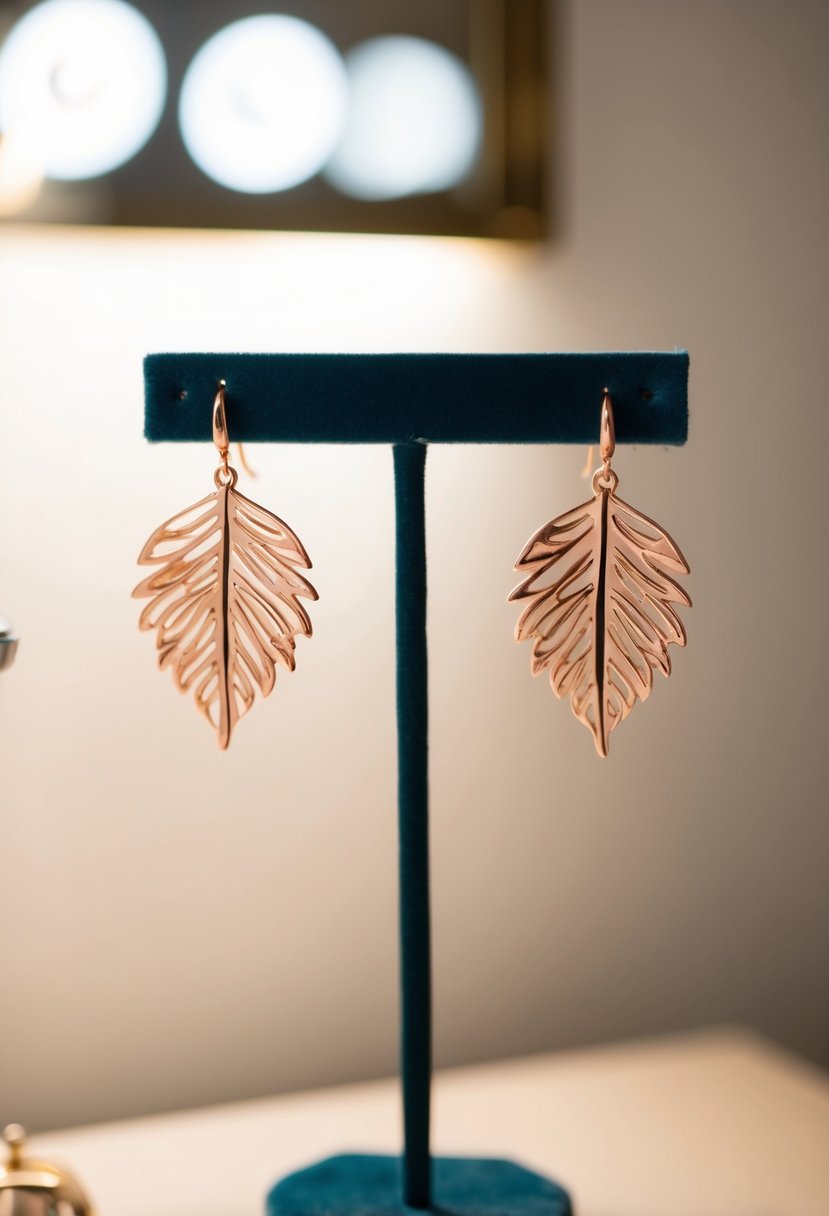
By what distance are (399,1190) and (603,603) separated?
370mm

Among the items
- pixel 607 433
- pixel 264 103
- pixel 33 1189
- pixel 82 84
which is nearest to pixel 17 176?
pixel 82 84

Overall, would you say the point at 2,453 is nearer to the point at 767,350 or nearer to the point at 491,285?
the point at 491,285

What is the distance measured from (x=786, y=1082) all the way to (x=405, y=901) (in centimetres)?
42

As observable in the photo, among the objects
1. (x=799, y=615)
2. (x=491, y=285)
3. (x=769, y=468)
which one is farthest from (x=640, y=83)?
(x=799, y=615)

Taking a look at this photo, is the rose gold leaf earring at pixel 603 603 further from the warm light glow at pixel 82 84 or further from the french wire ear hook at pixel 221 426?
the warm light glow at pixel 82 84

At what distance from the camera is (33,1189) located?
679 mm

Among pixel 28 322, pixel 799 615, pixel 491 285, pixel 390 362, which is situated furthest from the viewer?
pixel 799 615

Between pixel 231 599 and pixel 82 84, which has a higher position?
pixel 82 84

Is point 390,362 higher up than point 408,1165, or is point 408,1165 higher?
point 390,362

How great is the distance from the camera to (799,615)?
1158mm

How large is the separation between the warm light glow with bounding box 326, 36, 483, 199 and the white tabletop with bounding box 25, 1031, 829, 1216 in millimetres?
683

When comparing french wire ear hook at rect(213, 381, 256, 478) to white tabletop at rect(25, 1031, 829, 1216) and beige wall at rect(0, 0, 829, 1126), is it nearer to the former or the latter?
beige wall at rect(0, 0, 829, 1126)

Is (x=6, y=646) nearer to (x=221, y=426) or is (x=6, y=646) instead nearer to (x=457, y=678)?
(x=221, y=426)

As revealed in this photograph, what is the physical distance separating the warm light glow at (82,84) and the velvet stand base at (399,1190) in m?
0.69
